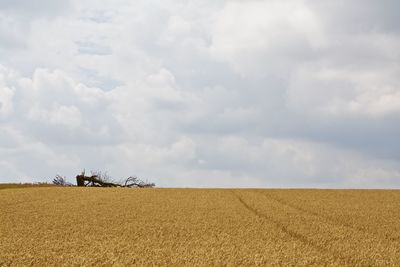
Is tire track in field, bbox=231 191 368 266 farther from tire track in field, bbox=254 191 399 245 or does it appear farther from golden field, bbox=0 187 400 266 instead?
tire track in field, bbox=254 191 399 245

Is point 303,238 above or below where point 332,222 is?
below

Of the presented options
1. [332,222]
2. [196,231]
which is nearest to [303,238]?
[196,231]

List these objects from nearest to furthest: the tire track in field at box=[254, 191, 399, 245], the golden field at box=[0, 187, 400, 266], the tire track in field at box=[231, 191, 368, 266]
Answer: the golden field at box=[0, 187, 400, 266]
the tire track in field at box=[231, 191, 368, 266]
the tire track in field at box=[254, 191, 399, 245]

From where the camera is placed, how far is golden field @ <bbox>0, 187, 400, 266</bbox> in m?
11.8

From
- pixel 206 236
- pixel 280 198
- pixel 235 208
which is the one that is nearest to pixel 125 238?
pixel 206 236

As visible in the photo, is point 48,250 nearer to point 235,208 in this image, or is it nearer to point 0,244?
point 0,244

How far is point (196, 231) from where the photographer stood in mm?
15977

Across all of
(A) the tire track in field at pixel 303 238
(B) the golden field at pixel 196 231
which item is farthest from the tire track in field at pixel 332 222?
(A) the tire track in field at pixel 303 238

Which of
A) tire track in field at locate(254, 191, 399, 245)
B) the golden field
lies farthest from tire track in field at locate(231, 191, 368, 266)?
tire track in field at locate(254, 191, 399, 245)

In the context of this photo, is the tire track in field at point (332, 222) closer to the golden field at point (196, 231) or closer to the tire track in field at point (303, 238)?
the golden field at point (196, 231)

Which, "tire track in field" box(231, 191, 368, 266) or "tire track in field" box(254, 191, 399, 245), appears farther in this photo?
"tire track in field" box(254, 191, 399, 245)

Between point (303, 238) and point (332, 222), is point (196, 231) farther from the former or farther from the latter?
point (332, 222)

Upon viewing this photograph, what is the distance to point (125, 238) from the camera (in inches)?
578

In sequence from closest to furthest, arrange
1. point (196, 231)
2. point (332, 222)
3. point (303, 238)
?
1. point (303, 238)
2. point (196, 231)
3. point (332, 222)
